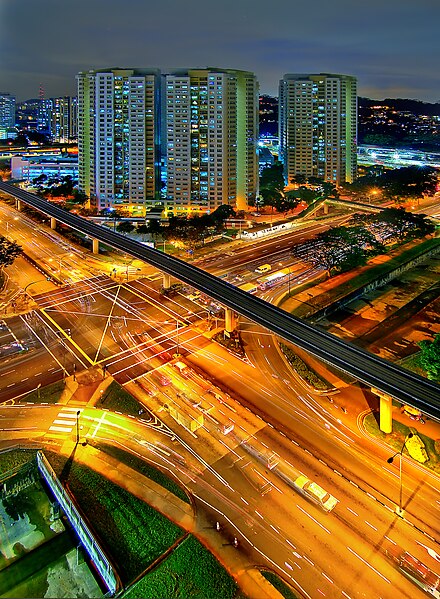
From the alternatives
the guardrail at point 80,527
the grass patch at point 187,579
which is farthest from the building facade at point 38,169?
the grass patch at point 187,579

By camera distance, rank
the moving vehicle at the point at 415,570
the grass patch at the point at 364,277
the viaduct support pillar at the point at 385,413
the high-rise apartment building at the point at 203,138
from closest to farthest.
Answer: the moving vehicle at the point at 415,570, the viaduct support pillar at the point at 385,413, the grass patch at the point at 364,277, the high-rise apartment building at the point at 203,138

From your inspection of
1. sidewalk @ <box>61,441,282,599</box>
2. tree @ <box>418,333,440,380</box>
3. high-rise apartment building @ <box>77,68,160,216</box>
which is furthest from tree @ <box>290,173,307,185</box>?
sidewalk @ <box>61,441,282,599</box>

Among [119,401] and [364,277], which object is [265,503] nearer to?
[119,401]

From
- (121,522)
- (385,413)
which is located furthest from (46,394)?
(385,413)

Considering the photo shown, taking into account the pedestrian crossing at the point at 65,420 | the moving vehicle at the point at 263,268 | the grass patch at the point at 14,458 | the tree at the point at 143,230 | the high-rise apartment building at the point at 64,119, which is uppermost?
the high-rise apartment building at the point at 64,119

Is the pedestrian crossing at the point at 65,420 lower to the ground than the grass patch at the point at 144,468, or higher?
higher

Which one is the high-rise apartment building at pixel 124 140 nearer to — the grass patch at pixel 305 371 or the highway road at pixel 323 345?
the highway road at pixel 323 345

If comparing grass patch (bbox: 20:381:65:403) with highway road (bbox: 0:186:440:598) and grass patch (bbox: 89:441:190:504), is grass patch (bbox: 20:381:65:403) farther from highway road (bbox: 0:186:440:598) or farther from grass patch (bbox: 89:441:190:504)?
grass patch (bbox: 89:441:190:504)

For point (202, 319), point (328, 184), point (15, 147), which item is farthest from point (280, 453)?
point (15, 147)
